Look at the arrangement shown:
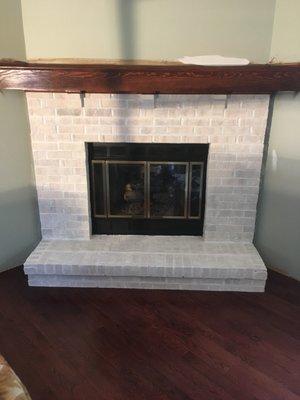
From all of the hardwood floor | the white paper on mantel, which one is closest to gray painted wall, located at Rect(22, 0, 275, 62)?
the white paper on mantel

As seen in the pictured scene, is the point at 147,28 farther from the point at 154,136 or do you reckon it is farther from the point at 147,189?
the point at 147,189

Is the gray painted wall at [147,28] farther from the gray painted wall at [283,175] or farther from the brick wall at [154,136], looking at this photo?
the brick wall at [154,136]

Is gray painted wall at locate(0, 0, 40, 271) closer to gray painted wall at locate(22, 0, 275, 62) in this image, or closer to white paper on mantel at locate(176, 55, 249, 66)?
gray painted wall at locate(22, 0, 275, 62)

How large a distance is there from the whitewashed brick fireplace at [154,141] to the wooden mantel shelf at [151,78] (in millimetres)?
142

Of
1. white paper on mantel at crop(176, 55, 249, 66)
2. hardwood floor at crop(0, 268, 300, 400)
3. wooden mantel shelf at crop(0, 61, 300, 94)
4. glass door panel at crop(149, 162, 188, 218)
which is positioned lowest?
hardwood floor at crop(0, 268, 300, 400)

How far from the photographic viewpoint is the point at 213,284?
2.03 m

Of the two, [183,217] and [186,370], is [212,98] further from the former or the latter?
[186,370]

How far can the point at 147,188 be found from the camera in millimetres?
2264

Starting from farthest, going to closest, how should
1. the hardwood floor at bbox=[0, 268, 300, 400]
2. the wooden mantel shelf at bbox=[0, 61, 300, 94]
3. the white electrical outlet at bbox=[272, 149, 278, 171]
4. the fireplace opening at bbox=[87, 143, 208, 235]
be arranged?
the fireplace opening at bbox=[87, 143, 208, 235], the white electrical outlet at bbox=[272, 149, 278, 171], the wooden mantel shelf at bbox=[0, 61, 300, 94], the hardwood floor at bbox=[0, 268, 300, 400]

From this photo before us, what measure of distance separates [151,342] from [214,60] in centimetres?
151

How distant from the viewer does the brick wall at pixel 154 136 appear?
196 cm

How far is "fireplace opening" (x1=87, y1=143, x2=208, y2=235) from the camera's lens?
216cm

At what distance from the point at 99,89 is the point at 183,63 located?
0.49 m

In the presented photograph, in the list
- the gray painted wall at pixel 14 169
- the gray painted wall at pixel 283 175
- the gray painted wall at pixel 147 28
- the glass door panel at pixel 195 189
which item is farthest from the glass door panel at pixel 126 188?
the gray painted wall at pixel 283 175
